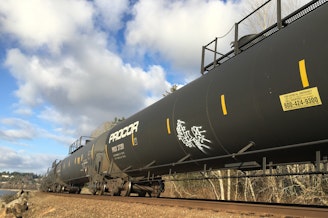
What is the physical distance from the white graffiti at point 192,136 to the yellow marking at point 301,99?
104 inches

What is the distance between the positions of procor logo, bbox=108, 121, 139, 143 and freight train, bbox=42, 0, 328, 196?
53cm

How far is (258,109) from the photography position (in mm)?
6555

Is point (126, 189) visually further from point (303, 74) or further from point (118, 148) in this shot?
point (303, 74)

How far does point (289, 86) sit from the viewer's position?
5.84 metres

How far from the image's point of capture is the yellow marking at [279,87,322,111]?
5414 millimetres

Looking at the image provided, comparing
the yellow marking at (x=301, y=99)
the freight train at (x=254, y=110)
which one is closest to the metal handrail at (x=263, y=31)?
the freight train at (x=254, y=110)

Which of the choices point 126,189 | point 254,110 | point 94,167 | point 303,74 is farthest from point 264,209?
point 94,167

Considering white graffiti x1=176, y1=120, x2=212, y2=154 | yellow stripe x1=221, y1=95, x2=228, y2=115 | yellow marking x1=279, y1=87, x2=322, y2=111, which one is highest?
yellow stripe x1=221, y1=95, x2=228, y2=115

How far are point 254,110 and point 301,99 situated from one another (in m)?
1.18

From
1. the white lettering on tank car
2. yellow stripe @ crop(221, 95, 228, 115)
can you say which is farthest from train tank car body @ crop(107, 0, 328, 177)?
the white lettering on tank car

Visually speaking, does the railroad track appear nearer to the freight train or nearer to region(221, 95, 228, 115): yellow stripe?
the freight train

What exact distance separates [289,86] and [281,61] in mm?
561

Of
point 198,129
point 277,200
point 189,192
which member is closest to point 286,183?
point 277,200

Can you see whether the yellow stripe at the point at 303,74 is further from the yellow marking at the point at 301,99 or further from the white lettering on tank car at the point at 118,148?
the white lettering on tank car at the point at 118,148
